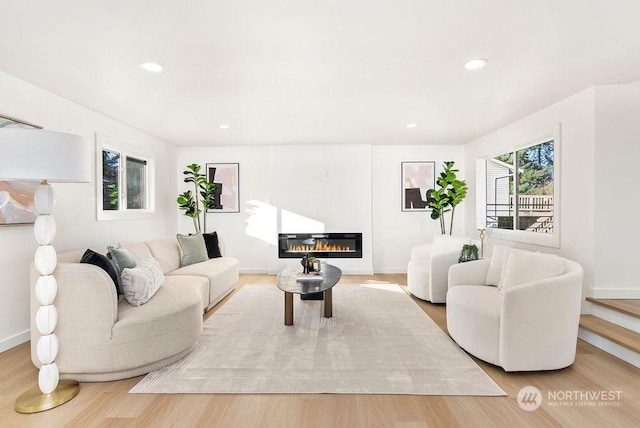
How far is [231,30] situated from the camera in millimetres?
2061

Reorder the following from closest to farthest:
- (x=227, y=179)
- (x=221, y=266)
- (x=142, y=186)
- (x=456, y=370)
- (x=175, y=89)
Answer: (x=456, y=370)
(x=175, y=89)
(x=221, y=266)
(x=142, y=186)
(x=227, y=179)

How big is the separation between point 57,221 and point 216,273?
1.74m

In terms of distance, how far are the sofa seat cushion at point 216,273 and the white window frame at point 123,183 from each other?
117cm

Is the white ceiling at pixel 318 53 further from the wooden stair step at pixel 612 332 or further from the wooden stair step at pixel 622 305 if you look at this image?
the wooden stair step at pixel 612 332

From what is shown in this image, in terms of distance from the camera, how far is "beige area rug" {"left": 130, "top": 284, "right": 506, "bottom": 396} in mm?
2156

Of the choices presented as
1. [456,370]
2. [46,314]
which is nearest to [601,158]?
[456,370]

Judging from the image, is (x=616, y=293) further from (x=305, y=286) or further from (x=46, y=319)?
(x=46, y=319)

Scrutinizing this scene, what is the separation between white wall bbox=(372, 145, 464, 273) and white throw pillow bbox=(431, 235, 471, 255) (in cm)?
161

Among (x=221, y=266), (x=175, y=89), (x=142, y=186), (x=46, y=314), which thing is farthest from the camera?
(x=142, y=186)

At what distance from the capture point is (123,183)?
4.46 m

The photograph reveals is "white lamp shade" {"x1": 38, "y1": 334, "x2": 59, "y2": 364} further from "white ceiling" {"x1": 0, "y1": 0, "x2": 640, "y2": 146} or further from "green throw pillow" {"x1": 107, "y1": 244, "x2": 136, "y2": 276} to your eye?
"white ceiling" {"x1": 0, "y1": 0, "x2": 640, "y2": 146}

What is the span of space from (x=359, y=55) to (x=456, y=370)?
2529mm

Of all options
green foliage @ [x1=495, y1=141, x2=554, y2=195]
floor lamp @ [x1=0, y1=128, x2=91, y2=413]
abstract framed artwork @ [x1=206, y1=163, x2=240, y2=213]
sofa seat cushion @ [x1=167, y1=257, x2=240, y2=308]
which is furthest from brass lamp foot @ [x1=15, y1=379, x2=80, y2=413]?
green foliage @ [x1=495, y1=141, x2=554, y2=195]

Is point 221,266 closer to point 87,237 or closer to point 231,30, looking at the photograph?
point 87,237
